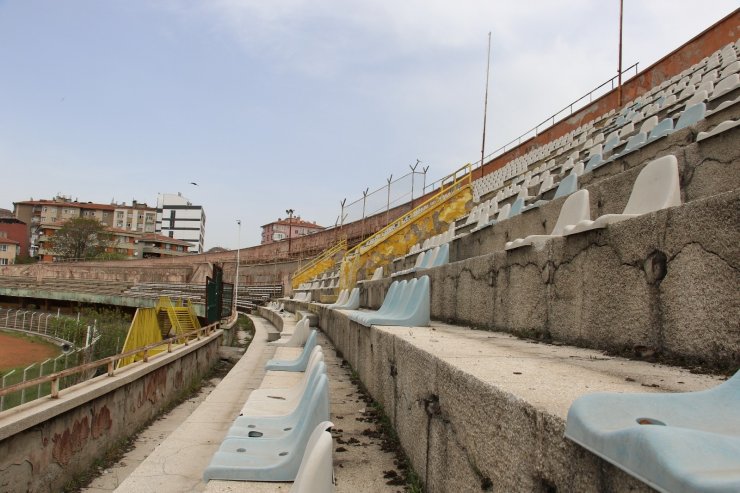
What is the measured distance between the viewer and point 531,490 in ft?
4.65

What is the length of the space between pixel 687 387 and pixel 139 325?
36.9 feet

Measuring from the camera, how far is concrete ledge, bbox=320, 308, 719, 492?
4.32 ft

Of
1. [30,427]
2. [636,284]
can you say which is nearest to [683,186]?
[636,284]

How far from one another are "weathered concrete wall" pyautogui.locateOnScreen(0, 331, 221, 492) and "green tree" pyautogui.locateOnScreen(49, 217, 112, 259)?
6903 cm

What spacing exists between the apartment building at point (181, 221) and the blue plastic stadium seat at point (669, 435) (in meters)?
116

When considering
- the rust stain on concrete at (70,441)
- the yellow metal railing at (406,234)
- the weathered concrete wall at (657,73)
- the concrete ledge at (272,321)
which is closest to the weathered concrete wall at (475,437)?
the rust stain on concrete at (70,441)

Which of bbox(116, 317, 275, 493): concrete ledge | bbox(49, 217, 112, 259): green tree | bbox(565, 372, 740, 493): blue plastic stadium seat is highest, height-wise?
bbox(49, 217, 112, 259): green tree

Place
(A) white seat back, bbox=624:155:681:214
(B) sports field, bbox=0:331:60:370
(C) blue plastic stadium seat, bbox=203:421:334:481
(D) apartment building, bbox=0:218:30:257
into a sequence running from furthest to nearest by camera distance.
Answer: (D) apartment building, bbox=0:218:30:257, (B) sports field, bbox=0:331:60:370, (A) white seat back, bbox=624:155:681:214, (C) blue plastic stadium seat, bbox=203:421:334:481

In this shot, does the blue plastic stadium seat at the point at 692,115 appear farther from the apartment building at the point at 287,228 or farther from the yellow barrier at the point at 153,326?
the apartment building at the point at 287,228

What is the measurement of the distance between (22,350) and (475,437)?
27532 mm

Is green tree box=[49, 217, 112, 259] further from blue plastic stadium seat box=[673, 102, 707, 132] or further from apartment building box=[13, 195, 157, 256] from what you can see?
blue plastic stadium seat box=[673, 102, 707, 132]

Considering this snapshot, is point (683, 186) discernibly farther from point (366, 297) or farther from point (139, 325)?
point (139, 325)

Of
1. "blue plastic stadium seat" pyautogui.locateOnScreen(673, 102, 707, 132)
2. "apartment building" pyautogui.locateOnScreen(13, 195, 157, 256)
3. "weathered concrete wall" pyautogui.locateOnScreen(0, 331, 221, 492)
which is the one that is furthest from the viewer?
"apartment building" pyautogui.locateOnScreen(13, 195, 157, 256)

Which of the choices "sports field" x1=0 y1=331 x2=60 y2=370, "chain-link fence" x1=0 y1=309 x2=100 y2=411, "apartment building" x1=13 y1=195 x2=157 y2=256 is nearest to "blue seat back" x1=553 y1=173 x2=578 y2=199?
"chain-link fence" x1=0 y1=309 x2=100 y2=411
